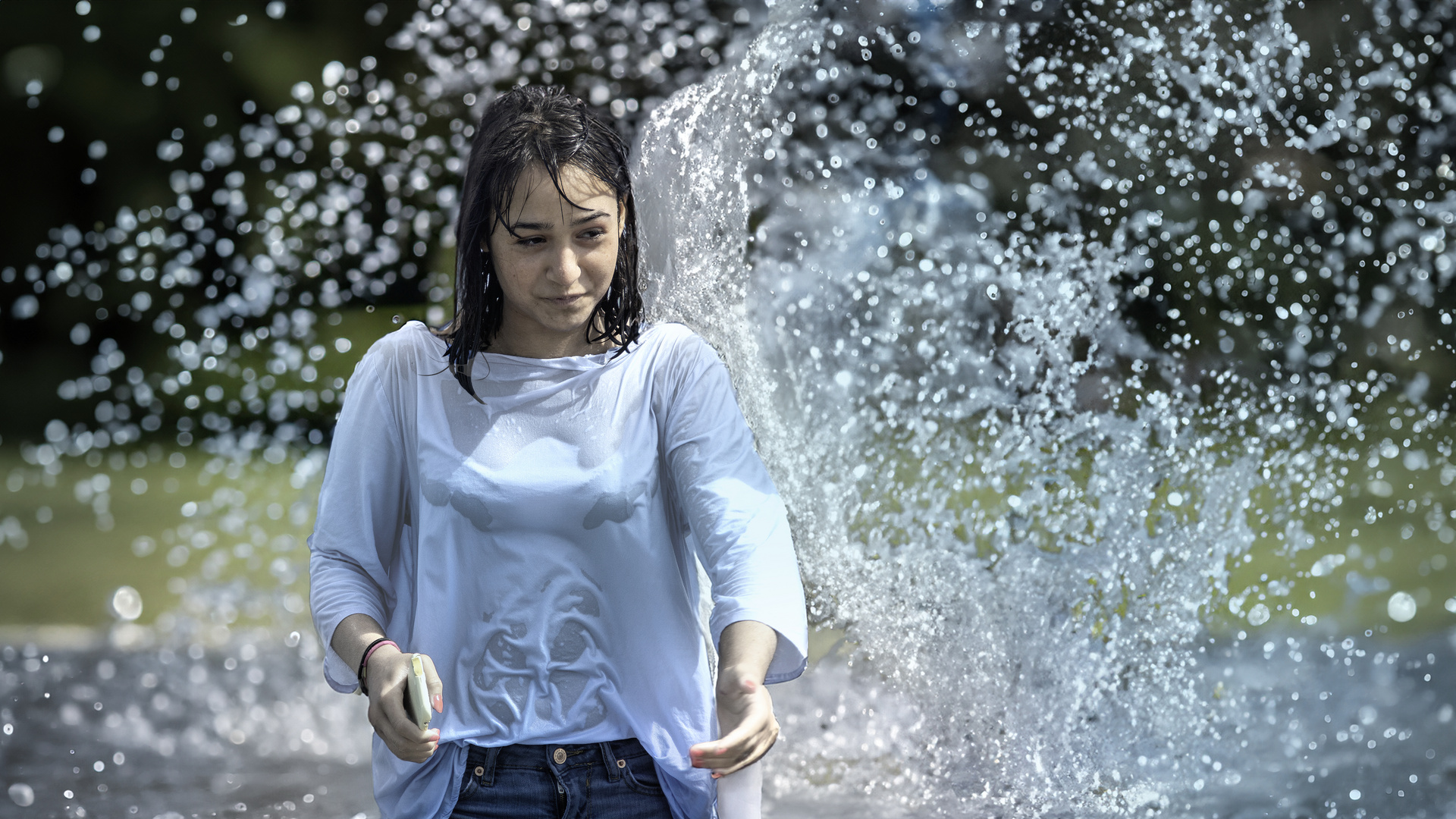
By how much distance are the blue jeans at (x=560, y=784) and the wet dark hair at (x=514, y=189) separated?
0.33 meters

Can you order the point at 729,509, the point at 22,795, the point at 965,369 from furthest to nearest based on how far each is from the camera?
1. the point at 965,369
2. the point at 22,795
3. the point at 729,509

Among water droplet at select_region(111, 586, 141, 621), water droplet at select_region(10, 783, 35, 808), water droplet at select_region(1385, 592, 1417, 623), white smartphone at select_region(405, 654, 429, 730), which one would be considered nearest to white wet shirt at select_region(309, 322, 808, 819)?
white smartphone at select_region(405, 654, 429, 730)

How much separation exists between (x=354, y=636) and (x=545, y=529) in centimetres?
18

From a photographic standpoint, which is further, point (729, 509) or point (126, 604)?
point (126, 604)

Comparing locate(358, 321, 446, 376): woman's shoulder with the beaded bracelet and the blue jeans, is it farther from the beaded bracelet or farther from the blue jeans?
the blue jeans

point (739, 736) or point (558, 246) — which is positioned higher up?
point (558, 246)

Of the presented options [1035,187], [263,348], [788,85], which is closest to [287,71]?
[263,348]

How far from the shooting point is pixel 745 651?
1.01m

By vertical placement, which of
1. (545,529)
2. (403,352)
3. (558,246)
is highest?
(558,246)

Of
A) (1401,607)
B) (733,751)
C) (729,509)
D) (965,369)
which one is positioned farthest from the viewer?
(1401,607)

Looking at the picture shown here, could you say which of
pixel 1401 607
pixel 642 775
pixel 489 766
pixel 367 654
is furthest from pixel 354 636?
pixel 1401 607

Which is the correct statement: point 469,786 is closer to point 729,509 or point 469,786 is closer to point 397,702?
point 397,702

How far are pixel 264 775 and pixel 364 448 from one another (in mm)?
2207

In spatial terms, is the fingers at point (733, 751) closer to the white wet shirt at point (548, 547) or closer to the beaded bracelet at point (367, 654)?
the white wet shirt at point (548, 547)
